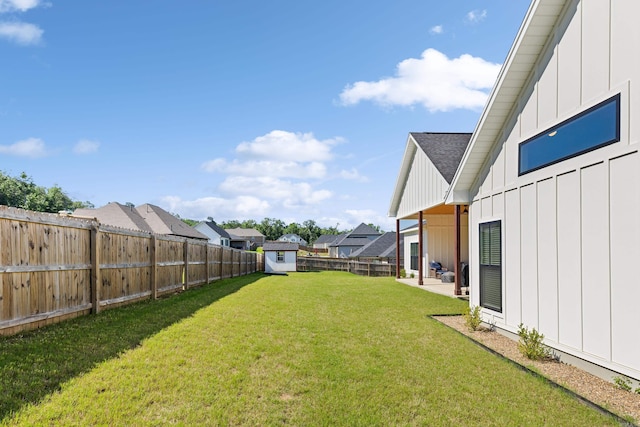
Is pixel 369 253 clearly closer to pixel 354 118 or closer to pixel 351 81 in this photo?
pixel 354 118

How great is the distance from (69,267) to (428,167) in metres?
12.1

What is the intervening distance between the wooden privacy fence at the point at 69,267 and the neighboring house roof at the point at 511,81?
310 inches

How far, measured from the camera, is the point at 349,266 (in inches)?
1143

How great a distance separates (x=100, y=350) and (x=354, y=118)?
51.4 ft

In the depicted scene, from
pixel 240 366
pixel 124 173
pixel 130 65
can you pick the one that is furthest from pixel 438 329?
pixel 124 173

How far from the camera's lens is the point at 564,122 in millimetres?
5137

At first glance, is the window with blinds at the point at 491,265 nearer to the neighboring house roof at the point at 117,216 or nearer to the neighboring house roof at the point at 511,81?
the neighboring house roof at the point at 511,81

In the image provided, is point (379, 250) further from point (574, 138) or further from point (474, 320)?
point (574, 138)

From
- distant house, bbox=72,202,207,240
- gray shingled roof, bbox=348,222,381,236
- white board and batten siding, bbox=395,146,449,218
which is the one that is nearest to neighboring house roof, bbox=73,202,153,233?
distant house, bbox=72,202,207,240

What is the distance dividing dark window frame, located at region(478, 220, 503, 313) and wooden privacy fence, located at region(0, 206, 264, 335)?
792cm

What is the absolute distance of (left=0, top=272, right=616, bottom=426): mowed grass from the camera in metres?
3.19

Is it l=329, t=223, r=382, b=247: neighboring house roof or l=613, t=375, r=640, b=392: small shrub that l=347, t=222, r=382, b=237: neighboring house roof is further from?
l=613, t=375, r=640, b=392: small shrub

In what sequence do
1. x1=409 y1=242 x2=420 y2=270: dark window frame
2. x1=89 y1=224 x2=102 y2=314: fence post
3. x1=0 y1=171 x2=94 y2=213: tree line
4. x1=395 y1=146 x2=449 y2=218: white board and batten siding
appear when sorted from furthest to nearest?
1. x1=0 y1=171 x2=94 y2=213: tree line
2. x1=409 y1=242 x2=420 y2=270: dark window frame
3. x1=395 y1=146 x2=449 y2=218: white board and batten siding
4. x1=89 y1=224 x2=102 y2=314: fence post

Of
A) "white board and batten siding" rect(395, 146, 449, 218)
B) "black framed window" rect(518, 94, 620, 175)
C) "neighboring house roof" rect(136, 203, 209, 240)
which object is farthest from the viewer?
"neighboring house roof" rect(136, 203, 209, 240)
